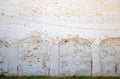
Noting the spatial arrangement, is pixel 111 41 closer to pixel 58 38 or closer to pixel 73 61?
pixel 73 61

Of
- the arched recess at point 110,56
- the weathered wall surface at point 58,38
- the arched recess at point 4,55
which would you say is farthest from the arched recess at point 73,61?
the arched recess at point 4,55

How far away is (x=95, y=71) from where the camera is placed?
7297 millimetres

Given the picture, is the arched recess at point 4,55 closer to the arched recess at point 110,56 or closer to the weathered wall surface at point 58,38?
the weathered wall surface at point 58,38

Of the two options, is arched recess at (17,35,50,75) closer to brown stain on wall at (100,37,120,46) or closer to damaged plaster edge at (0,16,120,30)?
damaged plaster edge at (0,16,120,30)

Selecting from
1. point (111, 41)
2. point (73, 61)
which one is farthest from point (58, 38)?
point (111, 41)

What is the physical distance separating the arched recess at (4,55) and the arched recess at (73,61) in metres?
1.51

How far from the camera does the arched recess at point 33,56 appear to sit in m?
7.27

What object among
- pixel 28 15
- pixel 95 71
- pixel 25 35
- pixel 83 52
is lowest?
pixel 95 71

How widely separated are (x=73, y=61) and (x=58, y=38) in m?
0.79

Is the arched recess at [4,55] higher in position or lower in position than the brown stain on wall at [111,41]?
lower

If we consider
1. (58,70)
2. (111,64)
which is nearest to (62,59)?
(58,70)

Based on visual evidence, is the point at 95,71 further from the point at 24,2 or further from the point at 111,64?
the point at 24,2

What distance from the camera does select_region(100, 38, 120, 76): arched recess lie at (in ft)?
23.9

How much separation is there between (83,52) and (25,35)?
5.69 feet
